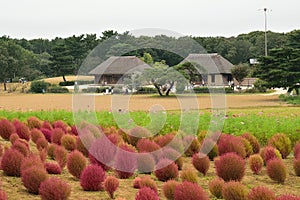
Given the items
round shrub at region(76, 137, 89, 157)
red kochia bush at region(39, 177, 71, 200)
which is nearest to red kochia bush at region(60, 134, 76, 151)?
round shrub at region(76, 137, 89, 157)

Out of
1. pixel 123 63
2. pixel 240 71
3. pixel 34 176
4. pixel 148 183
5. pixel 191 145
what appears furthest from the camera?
pixel 240 71

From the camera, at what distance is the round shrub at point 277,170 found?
715 centimetres

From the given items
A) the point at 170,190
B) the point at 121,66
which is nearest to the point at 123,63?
the point at 121,66

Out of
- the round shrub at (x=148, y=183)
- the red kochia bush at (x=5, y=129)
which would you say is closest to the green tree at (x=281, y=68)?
the red kochia bush at (x=5, y=129)

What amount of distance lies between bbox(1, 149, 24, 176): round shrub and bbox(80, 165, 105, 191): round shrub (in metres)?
0.96

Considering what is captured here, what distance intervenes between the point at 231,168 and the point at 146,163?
1.33 m

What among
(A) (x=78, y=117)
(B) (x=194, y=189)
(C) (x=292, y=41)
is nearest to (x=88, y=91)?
(A) (x=78, y=117)

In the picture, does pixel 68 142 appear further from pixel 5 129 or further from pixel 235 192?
pixel 235 192

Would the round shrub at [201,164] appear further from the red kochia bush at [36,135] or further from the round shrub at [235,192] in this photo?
the red kochia bush at [36,135]

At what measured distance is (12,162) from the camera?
6.34 metres

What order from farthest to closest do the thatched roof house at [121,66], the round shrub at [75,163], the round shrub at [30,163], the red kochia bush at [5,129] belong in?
1. the thatched roof house at [121,66]
2. the red kochia bush at [5,129]
3. the round shrub at [75,163]
4. the round shrub at [30,163]

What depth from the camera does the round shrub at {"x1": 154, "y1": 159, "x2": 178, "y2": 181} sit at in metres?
7.01

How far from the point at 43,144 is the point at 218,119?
5.73m

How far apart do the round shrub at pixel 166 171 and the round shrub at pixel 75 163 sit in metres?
1.12
